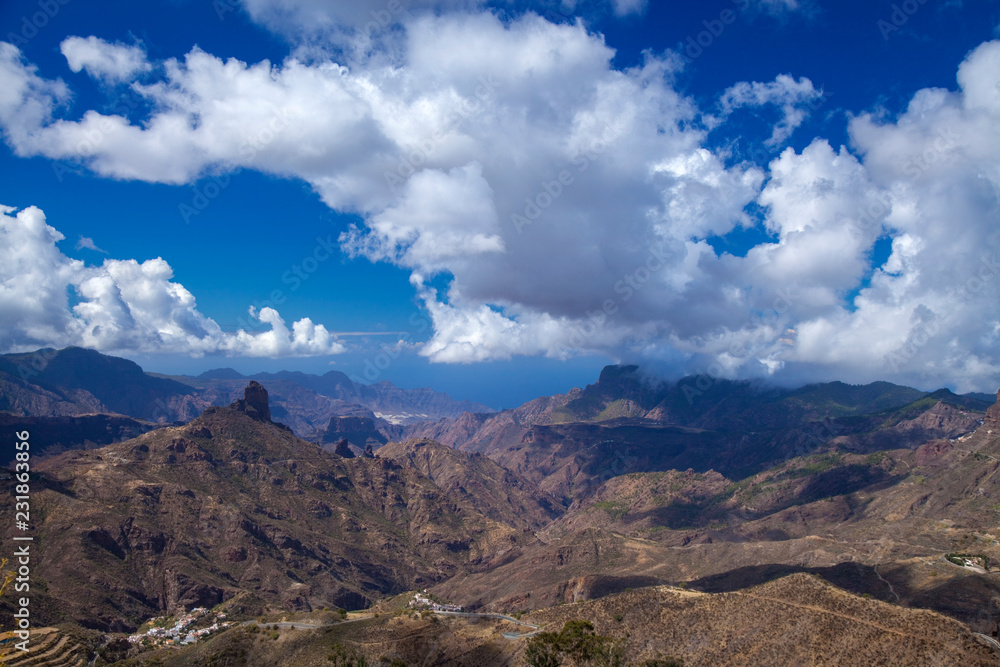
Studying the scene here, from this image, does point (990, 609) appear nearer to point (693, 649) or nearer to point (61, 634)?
point (693, 649)

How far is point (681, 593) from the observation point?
11356 centimetres

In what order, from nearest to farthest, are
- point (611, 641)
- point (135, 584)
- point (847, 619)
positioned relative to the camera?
point (847, 619), point (611, 641), point (135, 584)

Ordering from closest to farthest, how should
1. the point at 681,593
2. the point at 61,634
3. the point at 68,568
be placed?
the point at 681,593 → the point at 61,634 → the point at 68,568

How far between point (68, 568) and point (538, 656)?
170201mm

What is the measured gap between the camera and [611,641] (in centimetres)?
9775

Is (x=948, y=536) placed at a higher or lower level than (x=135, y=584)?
higher

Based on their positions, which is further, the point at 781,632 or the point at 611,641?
the point at 611,641

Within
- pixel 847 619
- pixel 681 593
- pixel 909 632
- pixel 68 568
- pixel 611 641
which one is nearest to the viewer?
pixel 909 632

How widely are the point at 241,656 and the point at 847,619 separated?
361 feet

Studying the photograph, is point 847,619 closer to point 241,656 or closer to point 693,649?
point 693,649

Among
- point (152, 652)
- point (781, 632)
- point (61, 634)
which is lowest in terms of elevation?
point (152, 652)

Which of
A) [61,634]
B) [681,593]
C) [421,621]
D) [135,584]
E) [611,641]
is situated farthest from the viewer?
[135,584]

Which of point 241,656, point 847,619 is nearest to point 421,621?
point 241,656

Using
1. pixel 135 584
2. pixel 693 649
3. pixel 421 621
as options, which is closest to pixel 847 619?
pixel 693 649
